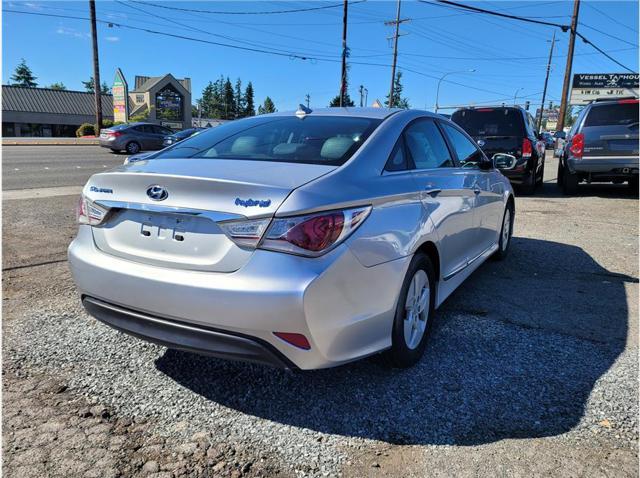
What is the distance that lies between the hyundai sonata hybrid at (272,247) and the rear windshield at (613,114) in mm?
8739

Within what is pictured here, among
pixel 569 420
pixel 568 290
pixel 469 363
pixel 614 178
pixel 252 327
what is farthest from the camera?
pixel 614 178

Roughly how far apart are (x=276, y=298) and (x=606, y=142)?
993 centimetres

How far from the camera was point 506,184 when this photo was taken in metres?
5.74

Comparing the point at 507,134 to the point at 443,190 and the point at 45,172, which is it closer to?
the point at 443,190

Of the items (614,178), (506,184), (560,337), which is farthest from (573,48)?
(560,337)

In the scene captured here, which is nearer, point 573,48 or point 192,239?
point 192,239

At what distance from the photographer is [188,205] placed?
2.46 m

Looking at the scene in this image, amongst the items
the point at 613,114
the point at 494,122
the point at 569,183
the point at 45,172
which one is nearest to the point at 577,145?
the point at 613,114

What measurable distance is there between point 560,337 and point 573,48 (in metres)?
28.1

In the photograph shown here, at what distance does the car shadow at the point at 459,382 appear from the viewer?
8.67ft

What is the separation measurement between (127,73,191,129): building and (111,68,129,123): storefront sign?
1197 centimetres

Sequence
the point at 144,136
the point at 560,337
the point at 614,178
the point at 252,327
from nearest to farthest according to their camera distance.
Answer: the point at 252,327 → the point at 560,337 → the point at 614,178 → the point at 144,136

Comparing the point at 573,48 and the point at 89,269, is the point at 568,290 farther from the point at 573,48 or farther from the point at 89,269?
the point at 573,48

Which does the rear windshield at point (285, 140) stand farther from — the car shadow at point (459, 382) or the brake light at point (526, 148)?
the brake light at point (526, 148)
